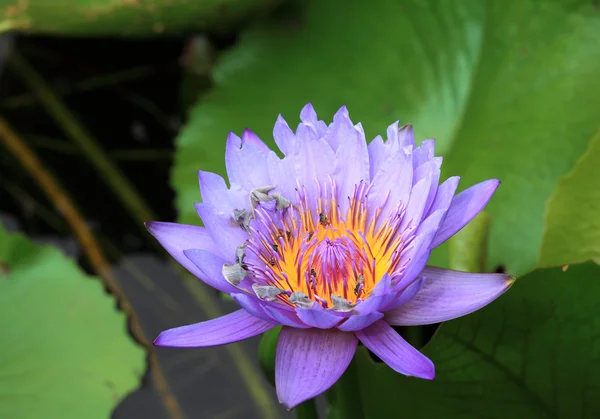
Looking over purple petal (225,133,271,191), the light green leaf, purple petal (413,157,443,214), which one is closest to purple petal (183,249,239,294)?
purple petal (225,133,271,191)

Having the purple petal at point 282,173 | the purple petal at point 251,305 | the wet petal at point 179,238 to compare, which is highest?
the purple petal at point 282,173

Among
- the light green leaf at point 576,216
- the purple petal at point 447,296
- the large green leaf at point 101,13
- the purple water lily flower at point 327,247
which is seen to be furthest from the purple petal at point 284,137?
the large green leaf at point 101,13

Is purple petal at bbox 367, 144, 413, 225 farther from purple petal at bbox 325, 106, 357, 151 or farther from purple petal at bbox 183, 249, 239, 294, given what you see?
purple petal at bbox 183, 249, 239, 294

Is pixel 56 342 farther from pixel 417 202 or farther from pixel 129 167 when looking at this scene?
pixel 417 202

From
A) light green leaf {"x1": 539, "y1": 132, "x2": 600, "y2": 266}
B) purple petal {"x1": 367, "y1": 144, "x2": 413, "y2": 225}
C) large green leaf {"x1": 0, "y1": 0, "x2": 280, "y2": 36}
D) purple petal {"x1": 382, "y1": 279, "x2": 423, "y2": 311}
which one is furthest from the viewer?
large green leaf {"x1": 0, "y1": 0, "x2": 280, "y2": 36}

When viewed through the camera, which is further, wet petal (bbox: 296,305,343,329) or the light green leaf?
the light green leaf

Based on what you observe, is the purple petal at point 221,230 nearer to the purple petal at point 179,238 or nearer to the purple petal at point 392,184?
the purple petal at point 179,238
